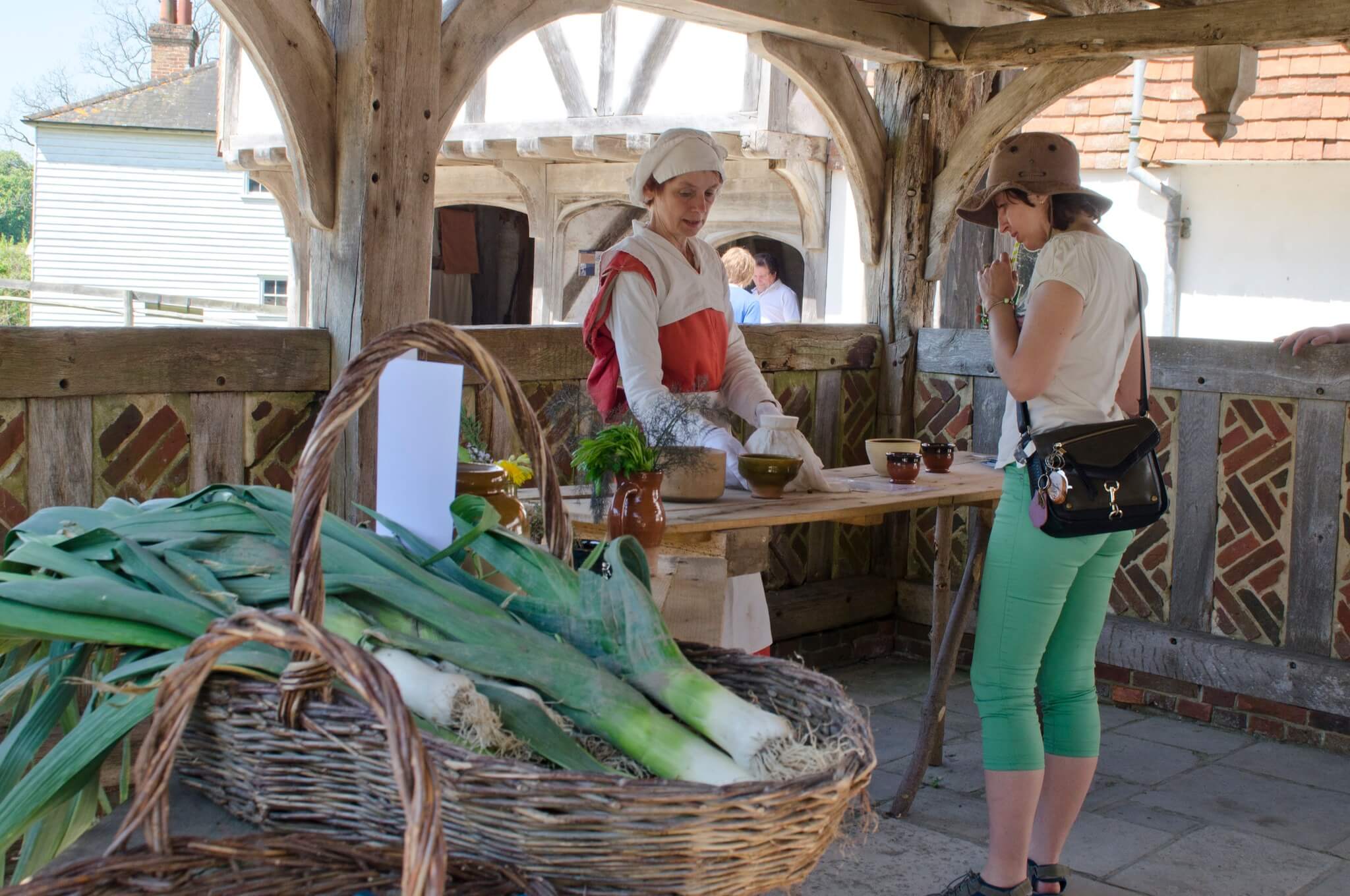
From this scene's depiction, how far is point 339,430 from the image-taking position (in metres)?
1.42

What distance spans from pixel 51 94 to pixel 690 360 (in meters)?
47.4

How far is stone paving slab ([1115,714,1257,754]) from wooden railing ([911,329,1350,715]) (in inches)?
6.6

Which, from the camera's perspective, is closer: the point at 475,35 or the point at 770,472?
the point at 770,472

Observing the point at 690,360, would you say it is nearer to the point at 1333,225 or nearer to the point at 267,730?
the point at 267,730

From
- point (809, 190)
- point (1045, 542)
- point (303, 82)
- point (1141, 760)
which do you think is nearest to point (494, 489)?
point (1045, 542)

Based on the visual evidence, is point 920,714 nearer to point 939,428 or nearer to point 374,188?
point 939,428

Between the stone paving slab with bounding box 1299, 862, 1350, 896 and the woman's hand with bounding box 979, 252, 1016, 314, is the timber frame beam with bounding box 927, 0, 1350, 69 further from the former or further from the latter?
the stone paving slab with bounding box 1299, 862, 1350, 896

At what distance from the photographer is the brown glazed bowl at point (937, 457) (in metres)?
3.86

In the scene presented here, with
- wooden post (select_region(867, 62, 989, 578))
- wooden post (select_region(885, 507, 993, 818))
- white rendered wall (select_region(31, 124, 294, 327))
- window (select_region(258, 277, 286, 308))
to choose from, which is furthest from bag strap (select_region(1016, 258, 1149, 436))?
window (select_region(258, 277, 286, 308))

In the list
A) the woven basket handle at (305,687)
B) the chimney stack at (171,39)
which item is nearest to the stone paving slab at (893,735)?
the woven basket handle at (305,687)

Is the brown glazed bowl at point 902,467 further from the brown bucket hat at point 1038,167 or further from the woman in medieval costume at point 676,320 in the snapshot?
the brown bucket hat at point 1038,167

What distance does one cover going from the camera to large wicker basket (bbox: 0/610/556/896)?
1.20 m

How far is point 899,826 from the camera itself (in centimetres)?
389

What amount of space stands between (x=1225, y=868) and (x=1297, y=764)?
1.15m
